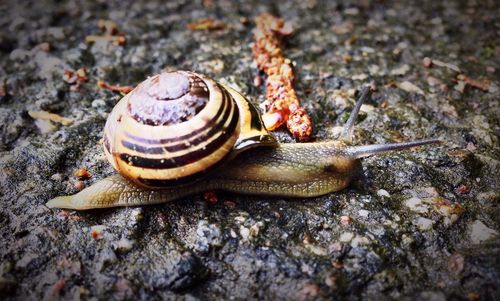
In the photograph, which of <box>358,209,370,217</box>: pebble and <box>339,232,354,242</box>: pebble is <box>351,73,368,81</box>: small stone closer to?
<box>358,209,370,217</box>: pebble

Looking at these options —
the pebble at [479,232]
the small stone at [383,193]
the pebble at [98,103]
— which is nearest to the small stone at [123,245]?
the pebble at [98,103]

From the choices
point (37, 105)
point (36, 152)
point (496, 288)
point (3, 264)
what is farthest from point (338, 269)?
point (37, 105)

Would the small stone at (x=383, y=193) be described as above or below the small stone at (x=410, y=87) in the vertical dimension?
below

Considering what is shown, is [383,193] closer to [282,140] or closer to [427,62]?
[282,140]

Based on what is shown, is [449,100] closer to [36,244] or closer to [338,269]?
[338,269]

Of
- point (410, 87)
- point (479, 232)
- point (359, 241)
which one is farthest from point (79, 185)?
point (410, 87)

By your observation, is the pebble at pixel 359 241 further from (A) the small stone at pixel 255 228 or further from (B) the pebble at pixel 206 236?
(B) the pebble at pixel 206 236

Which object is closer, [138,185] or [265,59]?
[138,185]
